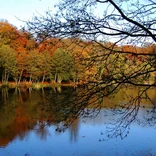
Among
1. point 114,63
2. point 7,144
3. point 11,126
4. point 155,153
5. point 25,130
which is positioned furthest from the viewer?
point 11,126

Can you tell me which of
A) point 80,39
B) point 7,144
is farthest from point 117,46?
point 7,144

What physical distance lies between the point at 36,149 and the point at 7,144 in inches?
36.6

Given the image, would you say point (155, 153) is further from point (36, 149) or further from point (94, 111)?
point (94, 111)

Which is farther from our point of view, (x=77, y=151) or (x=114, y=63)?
(x=77, y=151)

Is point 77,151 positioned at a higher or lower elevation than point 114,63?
lower

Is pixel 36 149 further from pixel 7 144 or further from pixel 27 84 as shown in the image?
pixel 27 84

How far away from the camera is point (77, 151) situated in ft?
A: 23.2

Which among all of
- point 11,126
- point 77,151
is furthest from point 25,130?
point 77,151

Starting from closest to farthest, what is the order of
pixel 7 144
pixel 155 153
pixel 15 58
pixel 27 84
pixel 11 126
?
pixel 155 153 → pixel 7 144 → pixel 11 126 → pixel 15 58 → pixel 27 84

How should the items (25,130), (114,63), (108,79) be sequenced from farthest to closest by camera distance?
(25,130), (114,63), (108,79)

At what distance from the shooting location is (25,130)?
30.0 ft

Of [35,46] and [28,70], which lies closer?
[35,46]

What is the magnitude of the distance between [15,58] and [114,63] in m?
24.4

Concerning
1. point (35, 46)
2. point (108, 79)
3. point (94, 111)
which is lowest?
point (94, 111)
